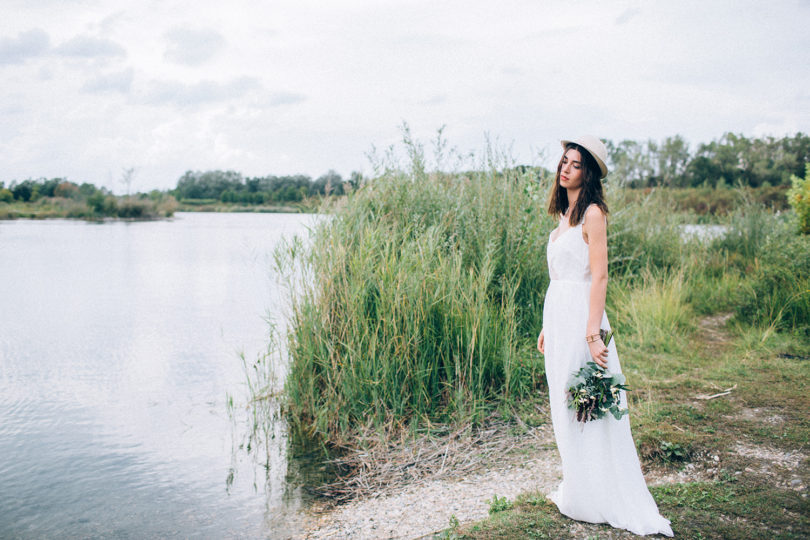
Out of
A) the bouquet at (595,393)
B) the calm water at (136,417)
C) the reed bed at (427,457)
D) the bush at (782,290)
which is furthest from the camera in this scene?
the bush at (782,290)

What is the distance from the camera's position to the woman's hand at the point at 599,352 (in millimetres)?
2971

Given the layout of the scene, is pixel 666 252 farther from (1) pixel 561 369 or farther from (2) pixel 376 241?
(1) pixel 561 369

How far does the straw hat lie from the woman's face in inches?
2.6

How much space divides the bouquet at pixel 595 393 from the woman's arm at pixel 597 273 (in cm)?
7

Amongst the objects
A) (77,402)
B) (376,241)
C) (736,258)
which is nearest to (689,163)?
(736,258)

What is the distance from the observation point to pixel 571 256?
10.2ft

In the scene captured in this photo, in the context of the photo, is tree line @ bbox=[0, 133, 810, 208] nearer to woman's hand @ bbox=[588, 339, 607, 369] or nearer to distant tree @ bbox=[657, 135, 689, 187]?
distant tree @ bbox=[657, 135, 689, 187]

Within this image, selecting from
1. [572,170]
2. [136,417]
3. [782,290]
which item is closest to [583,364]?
[572,170]

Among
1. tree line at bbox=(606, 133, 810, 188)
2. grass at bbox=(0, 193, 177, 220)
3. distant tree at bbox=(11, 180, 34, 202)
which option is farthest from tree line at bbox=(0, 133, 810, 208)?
distant tree at bbox=(11, 180, 34, 202)

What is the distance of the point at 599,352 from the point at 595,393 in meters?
0.22

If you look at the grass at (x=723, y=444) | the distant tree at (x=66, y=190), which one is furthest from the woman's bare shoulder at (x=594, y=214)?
the distant tree at (x=66, y=190)

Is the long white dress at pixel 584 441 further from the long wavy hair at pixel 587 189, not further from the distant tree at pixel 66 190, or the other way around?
the distant tree at pixel 66 190

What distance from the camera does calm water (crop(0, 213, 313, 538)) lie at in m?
4.85

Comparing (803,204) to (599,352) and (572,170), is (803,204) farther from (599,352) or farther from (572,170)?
(599,352)
